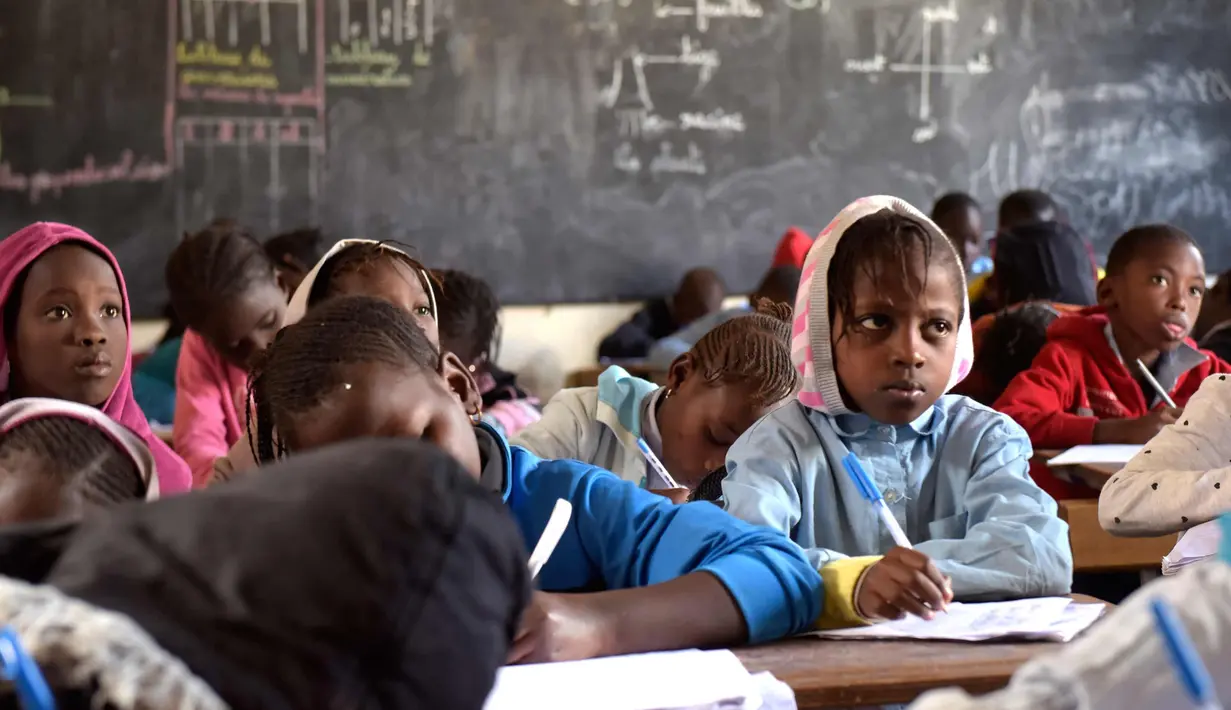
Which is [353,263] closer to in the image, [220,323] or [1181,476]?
[220,323]

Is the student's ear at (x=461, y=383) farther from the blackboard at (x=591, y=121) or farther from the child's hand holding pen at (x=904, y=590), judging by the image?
the blackboard at (x=591, y=121)

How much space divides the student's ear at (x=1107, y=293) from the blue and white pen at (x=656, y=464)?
1.61m

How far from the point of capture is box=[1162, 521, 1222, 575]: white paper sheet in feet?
5.98

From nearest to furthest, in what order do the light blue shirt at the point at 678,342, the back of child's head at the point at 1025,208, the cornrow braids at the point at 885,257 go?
the cornrow braids at the point at 885,257, the light blue shirt at the point at 678,342, the back of child's head at the point at 1025,208

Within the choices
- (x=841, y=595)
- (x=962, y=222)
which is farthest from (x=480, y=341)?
(x=962, y=222)

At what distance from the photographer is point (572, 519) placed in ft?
4.74

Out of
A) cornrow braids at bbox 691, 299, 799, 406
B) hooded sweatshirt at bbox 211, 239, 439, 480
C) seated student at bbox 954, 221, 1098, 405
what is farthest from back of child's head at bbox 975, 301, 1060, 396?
hooded sweatshirt at bbox 211, 239, 439, 480

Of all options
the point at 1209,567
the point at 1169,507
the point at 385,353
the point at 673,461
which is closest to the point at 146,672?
the point at 1209,567

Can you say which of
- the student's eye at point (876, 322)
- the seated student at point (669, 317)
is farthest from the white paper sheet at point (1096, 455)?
the seated student at point (669, 317)

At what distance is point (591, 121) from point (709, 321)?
45.4 inches

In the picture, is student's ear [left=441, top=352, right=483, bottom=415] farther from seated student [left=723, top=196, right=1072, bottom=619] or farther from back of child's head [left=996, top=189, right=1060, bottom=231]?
back of child's head [left=996, top=189, right=1060, bottom=231]

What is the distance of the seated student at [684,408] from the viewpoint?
216cm

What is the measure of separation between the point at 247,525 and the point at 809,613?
90 centimetres

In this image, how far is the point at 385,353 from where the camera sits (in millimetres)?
1207
